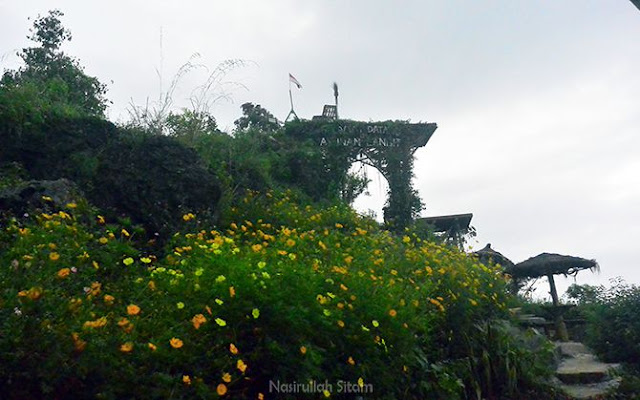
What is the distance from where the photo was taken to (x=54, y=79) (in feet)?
28.3

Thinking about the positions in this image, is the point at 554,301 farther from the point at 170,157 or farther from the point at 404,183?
the point at 170,157

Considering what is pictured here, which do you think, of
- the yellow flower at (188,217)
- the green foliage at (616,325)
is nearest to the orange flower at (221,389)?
the yellow flower at (188,217)

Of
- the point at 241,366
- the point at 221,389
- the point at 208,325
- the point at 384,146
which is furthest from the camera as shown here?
the point at 384,146

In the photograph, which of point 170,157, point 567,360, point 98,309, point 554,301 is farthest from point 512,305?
point 554,301

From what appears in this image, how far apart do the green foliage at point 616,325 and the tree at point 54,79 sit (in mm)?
6938

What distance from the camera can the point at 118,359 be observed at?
2633 mm

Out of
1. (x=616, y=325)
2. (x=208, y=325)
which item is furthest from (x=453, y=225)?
(x=208, y=325)

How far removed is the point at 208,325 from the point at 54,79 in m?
6.96

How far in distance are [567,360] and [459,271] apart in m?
2.18

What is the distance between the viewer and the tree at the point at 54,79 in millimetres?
7422

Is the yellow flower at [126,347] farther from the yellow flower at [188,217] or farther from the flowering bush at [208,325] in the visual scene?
the yellow flower at [188,217]

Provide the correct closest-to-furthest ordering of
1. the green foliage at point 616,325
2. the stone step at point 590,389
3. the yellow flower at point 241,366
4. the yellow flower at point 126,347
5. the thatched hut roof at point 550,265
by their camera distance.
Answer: the yellow flower at point 126,347 → the yellow flower at point 241,366 → the stone step at point 590,389 → the green foliage at point 616,325 → the thatched hut roof at point 550,265

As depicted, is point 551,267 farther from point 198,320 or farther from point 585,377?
point 198,320

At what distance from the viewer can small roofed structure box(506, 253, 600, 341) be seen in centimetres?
1159
